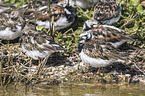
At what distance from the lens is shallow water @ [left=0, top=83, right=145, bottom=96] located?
473cm

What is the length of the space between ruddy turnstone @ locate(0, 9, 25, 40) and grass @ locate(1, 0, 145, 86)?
267 mm

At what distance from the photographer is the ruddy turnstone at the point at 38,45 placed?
5.79 metres

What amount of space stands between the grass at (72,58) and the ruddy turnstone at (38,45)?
8.2 inches

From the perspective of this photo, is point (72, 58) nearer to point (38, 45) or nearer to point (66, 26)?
point (38, 45)

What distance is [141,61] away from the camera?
5852mm

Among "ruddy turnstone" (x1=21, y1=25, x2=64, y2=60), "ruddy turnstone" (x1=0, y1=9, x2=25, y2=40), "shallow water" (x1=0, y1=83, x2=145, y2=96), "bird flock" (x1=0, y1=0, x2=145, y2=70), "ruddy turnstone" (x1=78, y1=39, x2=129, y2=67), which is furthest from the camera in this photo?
"ruddy turnstone" (x1=0, y1=9, x2=25, y2=40)

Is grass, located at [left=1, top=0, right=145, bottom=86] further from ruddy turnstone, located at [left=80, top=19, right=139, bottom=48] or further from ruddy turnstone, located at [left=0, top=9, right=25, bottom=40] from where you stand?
ruddy turnstone, located at [left=80, top=19, right=139, bottom=48]

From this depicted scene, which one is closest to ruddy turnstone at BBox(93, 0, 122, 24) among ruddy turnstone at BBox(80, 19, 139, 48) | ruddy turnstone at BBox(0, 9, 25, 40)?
ruddy turnstone at BBox(80, 19, 139, 48)

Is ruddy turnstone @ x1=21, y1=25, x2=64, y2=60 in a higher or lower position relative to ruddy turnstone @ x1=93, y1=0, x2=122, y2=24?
lower

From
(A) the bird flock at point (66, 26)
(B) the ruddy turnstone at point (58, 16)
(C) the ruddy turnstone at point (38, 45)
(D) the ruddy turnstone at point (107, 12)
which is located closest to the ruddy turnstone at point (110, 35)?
(A) the bird flock at point (66, 26)

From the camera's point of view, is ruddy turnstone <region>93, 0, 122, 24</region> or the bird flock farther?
ruddy turnstone <region>93, 0, 122, 24</region>

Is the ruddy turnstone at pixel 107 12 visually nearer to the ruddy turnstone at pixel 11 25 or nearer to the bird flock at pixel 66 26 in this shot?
the bird flock at pixel 66 26

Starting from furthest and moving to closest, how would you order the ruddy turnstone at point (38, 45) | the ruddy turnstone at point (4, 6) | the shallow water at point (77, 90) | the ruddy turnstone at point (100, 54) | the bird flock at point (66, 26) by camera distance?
the ruddy turnstone at point (4, 6)
the ruddy turnstone at point (38, 45)
the bird flock at point (66, 26)
the ruddy turnstone at point (100, 54)
the shallow water at point (77, 90)

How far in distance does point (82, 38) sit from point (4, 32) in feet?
6.06
